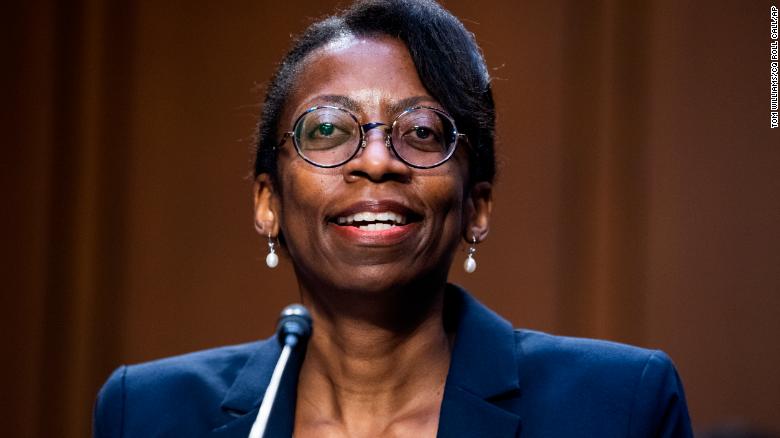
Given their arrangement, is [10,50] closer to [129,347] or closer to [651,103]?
[129,347]

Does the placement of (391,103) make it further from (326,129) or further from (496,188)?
(496,188)

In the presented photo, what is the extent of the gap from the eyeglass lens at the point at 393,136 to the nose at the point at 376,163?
15mm

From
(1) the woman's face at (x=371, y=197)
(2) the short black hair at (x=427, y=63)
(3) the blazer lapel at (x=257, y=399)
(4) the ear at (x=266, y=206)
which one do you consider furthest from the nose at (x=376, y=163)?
(3) the blazer lapel at (x=257, y=399)

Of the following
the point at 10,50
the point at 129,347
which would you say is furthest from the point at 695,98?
the point at 10,50

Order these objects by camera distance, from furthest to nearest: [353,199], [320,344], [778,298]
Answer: [778,298] → [320,344] → [353,199]

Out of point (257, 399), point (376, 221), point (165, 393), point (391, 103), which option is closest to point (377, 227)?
point (376, 221)

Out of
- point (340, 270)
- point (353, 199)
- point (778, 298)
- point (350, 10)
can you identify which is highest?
point (350, 10)

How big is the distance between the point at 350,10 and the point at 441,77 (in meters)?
0.28

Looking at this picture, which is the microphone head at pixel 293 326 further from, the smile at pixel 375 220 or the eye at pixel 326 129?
the eye at pixel 326 129

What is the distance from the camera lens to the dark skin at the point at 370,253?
1871 mm

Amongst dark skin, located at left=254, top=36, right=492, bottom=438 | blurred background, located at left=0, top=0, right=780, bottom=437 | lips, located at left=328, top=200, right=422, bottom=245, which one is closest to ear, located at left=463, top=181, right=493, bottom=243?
dark skin, located at left=254, top=36, right=492, bottom=438

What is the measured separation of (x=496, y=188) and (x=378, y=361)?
5.17 feet

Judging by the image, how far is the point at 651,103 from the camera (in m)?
3.42

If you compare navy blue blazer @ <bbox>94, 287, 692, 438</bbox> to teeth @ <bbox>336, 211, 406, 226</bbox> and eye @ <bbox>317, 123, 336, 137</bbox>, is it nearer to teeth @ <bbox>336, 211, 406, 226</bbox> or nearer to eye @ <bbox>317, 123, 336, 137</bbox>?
teeth @ <bbox>336, 211, 406, 226</bbox>
